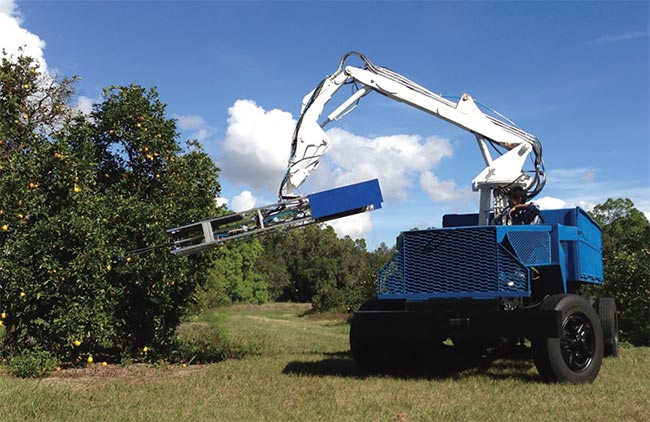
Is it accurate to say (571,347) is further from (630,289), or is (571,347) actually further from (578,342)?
(630,289)

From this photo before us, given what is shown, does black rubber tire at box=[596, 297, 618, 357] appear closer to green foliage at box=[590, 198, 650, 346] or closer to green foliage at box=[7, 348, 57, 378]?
green foliage at box=[590, 198, 650, 346]

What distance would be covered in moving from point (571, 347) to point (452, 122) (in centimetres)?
408

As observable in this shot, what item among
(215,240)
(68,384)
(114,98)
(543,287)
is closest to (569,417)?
(543,287)

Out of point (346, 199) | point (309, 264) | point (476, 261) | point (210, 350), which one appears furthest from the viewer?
point (309, 264)

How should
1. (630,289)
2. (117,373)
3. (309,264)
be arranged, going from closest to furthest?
(117,373)
(630,289)
(309,264)

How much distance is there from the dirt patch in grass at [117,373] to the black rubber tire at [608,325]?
21.8ft

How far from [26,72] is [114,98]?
5.24 feet

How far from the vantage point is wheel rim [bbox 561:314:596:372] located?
7793 millimetres

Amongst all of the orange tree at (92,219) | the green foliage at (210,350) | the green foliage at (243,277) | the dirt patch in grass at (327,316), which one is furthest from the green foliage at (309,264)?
the orange tree at (92,219)

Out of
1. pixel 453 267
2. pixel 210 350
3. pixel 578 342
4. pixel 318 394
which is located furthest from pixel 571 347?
pixel 210 350

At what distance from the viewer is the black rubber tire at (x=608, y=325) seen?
10211 millimetres

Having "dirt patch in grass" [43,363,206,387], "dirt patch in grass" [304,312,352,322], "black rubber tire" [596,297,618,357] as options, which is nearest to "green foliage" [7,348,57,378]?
"dirt patch in grass" [43,363,206,387]

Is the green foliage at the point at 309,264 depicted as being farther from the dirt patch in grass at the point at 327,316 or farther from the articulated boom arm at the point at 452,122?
the articulated boom arm at the point at 452,122

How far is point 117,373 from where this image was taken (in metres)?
9.28
